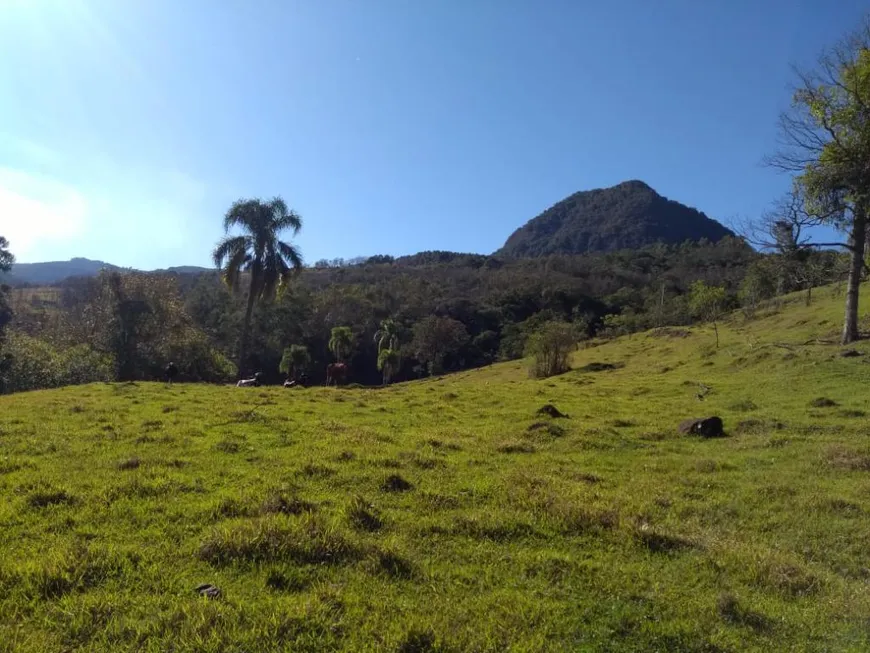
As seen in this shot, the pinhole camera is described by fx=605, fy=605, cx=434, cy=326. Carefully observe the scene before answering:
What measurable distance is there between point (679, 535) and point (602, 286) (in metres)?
109

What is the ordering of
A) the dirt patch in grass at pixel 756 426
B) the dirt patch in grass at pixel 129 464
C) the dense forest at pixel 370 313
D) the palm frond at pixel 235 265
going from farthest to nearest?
the dense forest at pixel 370 313 → the palm frond at pixel 235 265 → the dirt patch in grass at pixel 756 426 → the dirt patch in grass at pixel 129 464

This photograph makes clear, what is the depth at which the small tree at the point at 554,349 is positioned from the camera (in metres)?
41.0

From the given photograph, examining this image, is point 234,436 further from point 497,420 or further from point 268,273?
point 268,273

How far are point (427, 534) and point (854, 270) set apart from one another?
23.7 m

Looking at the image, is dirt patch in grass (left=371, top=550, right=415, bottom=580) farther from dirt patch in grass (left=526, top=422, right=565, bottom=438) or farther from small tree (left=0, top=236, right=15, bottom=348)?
small tree (left=0, top=236, right=15, bottom=348)

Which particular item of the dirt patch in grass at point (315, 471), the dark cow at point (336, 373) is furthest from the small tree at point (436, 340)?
the dirt patch in grass at point (315, 471)

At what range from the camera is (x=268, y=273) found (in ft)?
107

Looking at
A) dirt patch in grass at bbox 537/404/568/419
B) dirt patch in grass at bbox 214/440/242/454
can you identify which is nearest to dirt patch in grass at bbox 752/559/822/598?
dirt patch in grass at bbox 214/440/242/454

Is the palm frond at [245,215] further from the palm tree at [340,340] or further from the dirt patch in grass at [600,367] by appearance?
the palm tree at [340,340]

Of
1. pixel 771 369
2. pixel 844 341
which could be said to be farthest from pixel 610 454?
pixel 844 341

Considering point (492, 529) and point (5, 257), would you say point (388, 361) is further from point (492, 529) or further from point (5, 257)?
point (492, 529)

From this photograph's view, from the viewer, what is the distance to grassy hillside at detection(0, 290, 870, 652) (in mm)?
4852

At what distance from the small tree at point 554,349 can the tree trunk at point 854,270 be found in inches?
697

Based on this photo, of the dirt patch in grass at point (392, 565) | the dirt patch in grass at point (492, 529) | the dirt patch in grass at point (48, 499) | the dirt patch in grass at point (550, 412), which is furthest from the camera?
the dirt patch in grass at point (550, 412)
